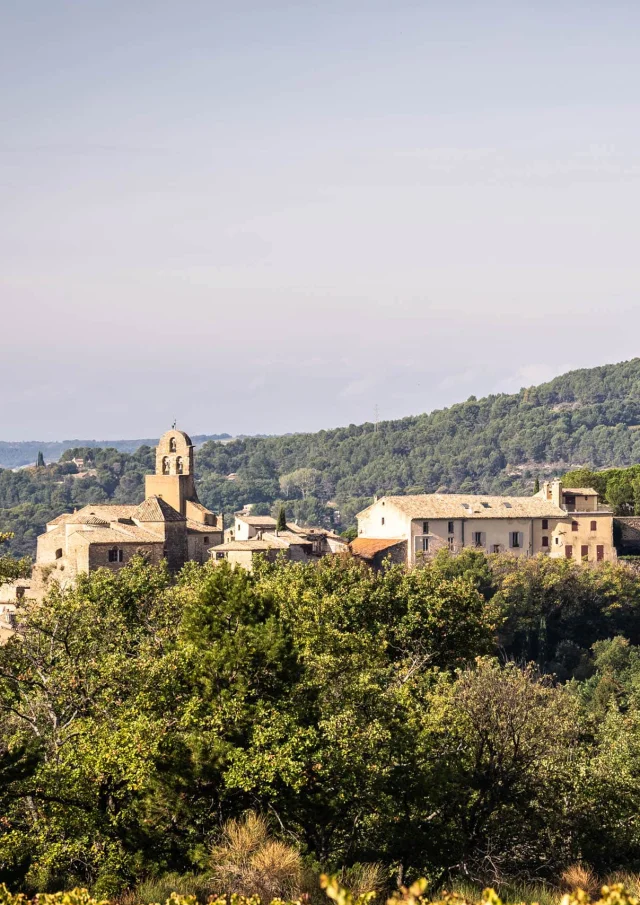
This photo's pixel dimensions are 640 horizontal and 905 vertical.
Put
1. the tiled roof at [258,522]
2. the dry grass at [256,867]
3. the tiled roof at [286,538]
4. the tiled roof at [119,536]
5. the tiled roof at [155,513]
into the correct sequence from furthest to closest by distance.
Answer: the tiled roof at [258,522]
the tiled roof at [286,538]
the tiled roof at [155,513]
the tiled roof at [119,536]
the dry grass at [256,867]

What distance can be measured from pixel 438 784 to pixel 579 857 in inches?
116

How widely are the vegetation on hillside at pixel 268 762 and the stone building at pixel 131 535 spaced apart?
76.1ft

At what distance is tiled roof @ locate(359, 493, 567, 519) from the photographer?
244 feet

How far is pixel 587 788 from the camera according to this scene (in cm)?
2545

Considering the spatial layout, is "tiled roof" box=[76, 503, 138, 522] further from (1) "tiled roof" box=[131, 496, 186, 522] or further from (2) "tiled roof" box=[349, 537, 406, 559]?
Result: (2) "tiled roof" box=[349, 537, 406, 559]

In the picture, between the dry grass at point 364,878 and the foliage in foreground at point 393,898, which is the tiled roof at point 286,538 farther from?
the foliage in foreground at point 393,898

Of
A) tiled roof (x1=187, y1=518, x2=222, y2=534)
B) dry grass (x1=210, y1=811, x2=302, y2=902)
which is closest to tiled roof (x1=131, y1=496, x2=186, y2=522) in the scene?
tiled roof (x1=187, y1=518, x2=222, y2=534)

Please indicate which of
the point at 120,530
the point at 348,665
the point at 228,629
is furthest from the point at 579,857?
the point at 120,530

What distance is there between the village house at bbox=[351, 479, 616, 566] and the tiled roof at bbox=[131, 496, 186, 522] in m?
15.3

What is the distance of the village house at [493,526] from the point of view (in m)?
73.6

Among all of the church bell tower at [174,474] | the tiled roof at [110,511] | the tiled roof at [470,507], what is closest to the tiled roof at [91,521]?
the tiled roof at [110,511]

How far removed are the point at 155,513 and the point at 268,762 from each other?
126 ft

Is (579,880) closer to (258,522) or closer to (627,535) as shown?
(258,522)

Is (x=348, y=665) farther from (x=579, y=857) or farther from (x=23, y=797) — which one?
(x=23, y=797)
